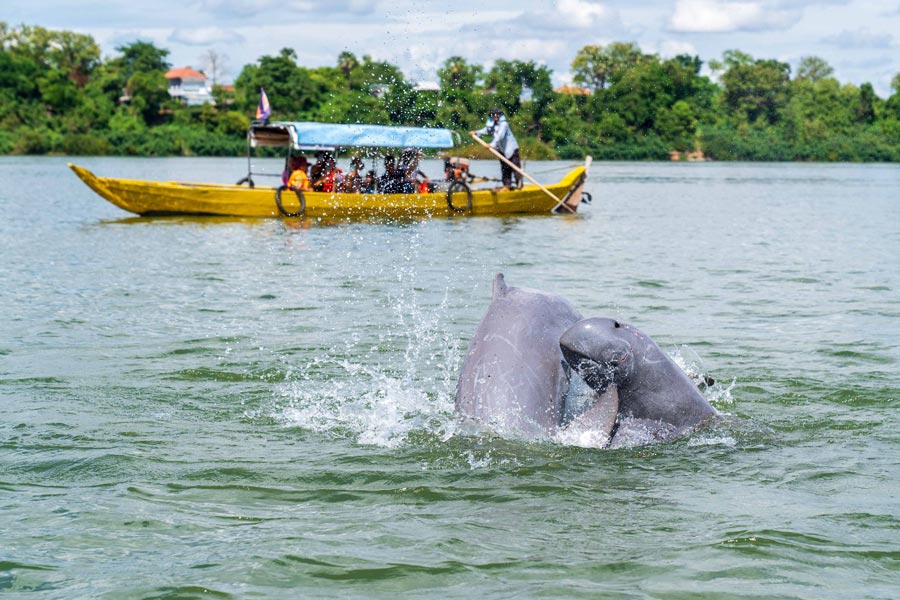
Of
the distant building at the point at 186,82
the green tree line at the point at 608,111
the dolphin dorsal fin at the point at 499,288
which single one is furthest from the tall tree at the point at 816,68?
the dolphin dorsal fin at the point at 499,288

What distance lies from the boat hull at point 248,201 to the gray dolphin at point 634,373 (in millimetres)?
21138

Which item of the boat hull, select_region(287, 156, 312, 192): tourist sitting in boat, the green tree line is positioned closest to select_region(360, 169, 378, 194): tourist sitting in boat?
the boat hull

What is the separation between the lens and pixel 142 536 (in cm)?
586

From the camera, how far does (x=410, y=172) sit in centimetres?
2830

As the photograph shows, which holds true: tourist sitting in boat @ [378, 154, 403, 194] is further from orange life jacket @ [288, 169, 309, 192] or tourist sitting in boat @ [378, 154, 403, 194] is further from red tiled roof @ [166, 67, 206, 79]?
red tiled roof @ [166, 67, 206, 79]

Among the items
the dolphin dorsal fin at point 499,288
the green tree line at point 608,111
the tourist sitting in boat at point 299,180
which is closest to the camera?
the dolphin dorsal fin at point 499,288

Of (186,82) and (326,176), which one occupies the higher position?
(186,82)

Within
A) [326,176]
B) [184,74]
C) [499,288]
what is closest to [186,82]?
[184,74]

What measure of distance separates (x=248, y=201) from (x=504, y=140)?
270 inches

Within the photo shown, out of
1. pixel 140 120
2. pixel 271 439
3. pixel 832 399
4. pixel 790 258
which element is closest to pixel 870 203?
pixel 790 258

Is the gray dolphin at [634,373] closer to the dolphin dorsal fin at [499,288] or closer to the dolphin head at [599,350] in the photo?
the dolphin head at [599,350]

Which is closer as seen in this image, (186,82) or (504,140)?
(504,140)

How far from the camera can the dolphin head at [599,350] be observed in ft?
21.9

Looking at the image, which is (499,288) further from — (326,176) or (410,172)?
(326,176)
